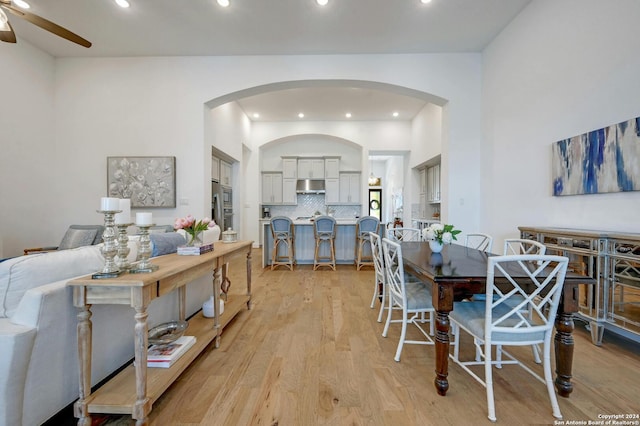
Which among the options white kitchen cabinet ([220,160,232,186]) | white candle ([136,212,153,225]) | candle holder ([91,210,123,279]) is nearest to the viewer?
candle holder ([91,210,123,279])

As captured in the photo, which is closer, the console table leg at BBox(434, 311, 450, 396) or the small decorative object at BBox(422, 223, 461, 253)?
the console table leg at BBox(434, 311, 450, 396)

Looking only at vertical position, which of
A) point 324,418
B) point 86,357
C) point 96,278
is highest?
point 96,278

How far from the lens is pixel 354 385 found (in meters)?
1.79

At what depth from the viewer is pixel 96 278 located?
4.60 ft

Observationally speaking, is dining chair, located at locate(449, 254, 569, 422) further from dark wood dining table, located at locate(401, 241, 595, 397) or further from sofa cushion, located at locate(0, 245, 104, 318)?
sofa cushion, located at locate(0, 245, 104, 318)

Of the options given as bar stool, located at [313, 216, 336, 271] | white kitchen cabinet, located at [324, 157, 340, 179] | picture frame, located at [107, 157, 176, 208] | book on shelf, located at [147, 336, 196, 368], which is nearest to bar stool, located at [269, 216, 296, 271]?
bar stool, located at [313, 216, 336, 271]

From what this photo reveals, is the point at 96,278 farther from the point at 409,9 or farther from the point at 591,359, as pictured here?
the point at 409,9

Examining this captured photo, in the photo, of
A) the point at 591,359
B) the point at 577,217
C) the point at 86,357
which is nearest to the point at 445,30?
the point at 577,217

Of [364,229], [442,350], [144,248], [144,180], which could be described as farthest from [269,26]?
[442,350]

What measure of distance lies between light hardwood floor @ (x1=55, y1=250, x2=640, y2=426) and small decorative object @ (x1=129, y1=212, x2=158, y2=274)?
83cm

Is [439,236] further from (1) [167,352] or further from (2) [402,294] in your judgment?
(1) [167,352]

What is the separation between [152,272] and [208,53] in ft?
13.4

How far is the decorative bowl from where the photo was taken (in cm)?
183

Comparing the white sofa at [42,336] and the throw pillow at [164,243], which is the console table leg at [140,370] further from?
the throw pillow at [164,243]
